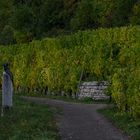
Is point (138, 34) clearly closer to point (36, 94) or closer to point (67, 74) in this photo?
point (67, 74)

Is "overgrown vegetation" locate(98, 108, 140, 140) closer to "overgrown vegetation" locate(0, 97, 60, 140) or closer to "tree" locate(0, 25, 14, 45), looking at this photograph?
"overgrown vegetation" locate(0, 97, 60, 140)

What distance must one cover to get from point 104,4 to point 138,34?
39.6 ft

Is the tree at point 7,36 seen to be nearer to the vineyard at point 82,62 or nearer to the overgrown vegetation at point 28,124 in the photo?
the vineyard at point 82,62

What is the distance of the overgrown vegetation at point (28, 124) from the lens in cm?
1363

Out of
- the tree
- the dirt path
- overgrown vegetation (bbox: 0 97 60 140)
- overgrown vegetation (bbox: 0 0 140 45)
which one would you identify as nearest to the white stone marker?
overgrown vegetation (bbox: 0 97 60 140)

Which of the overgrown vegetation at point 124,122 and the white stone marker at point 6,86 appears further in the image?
the white stone marker at point 6,86

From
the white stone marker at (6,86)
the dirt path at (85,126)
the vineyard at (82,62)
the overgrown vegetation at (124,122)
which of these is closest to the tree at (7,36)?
the vineyard at (82,62)

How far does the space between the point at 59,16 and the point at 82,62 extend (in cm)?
1471

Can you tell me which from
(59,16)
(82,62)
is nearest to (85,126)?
(82,62)

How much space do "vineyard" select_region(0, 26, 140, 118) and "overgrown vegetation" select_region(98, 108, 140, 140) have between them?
0.78ft

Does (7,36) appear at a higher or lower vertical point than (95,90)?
higher

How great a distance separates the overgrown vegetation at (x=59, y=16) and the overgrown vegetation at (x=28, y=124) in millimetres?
12075

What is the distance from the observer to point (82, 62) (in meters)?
25.3

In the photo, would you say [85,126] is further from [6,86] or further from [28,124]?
[6,86]
